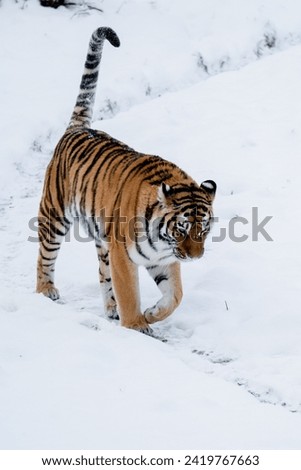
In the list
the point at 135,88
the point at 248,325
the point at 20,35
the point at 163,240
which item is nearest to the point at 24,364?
the point at 163,240

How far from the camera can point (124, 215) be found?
218 inches

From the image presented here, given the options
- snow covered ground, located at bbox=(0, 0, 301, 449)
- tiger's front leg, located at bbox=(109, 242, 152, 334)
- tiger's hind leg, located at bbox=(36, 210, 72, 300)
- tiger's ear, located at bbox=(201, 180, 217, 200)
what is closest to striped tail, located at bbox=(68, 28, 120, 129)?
tiger's hind leg, located at bbox=(36, 210, 72, 300)

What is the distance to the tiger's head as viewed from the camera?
5.19 metres

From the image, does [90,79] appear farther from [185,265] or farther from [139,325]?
[139,325]

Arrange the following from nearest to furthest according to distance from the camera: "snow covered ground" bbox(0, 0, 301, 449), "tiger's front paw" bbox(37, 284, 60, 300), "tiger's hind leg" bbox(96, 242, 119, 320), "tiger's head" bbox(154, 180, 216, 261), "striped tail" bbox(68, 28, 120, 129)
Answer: "snow covered ground" bbox(0, 0, 301, 449) → "tiger's head" bbox(154, 180, 216, 261) → "tiger's hind leg" bbox(96, 242, 119, 320) → "tiger's front paw" bbox(37, 284, 60, 300) → "striped tail" bbox(68, 28, 120, 129)

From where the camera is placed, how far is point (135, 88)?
1105cm

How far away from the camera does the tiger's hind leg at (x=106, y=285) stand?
243 inches

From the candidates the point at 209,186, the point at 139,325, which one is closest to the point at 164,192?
the point at 209,186

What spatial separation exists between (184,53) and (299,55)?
1.68 meters

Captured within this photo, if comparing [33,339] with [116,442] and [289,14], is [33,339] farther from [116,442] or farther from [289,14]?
[289,14]

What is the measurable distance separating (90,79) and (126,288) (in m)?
2.15

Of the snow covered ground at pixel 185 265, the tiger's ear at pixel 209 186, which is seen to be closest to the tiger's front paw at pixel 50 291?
the snow covered ground at pixel 185 265

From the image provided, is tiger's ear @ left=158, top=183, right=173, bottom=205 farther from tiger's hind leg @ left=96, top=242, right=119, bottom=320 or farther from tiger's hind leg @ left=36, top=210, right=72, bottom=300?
tiger's hind leg @ left=36, top=210, right=72, bottom=300

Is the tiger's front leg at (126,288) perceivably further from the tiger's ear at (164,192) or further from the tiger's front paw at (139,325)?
the tiger's ear at (164,192)
